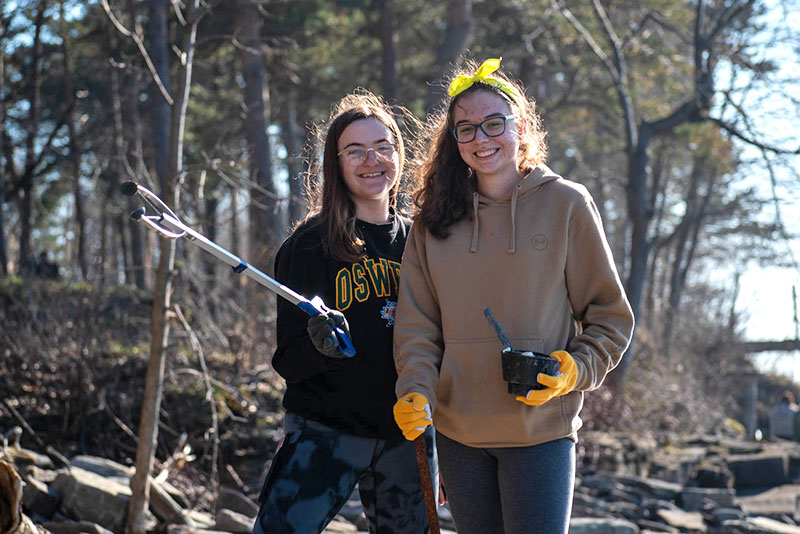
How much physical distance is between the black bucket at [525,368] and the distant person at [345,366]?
1.69 ft

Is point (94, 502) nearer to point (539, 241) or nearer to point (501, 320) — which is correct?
point (501, 320)

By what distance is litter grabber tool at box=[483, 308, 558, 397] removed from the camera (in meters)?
2.44

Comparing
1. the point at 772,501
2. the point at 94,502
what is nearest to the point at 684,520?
the point at 772,501

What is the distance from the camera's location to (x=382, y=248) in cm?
309

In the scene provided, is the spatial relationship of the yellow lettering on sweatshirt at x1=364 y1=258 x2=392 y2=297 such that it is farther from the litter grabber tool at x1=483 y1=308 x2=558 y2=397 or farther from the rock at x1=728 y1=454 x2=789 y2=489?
the rock at x1=728 y1=454 x2=789 y2=489

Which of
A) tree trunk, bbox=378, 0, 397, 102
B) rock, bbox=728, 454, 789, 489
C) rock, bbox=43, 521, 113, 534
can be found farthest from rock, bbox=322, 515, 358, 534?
tree trunk, bbox=378, 0, 397, 102

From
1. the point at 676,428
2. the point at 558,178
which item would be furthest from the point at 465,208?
the point at 676,428

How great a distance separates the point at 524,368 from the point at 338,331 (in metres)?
0.57

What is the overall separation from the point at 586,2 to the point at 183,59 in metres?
11.7

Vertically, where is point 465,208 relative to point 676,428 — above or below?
above

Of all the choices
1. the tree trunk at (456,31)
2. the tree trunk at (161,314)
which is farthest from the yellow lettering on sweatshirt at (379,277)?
the tree trunk at (456,31)

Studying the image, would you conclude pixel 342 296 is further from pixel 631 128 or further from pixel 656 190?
pixel 656 190

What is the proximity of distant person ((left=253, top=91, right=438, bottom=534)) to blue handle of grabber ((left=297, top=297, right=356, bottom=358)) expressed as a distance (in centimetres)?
2

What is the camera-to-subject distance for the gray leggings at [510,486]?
8.19 feet
